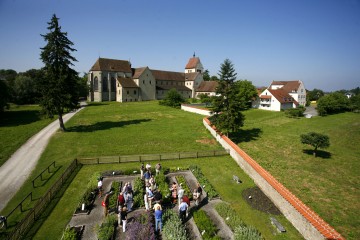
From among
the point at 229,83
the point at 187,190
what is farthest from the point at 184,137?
the point at 187,190

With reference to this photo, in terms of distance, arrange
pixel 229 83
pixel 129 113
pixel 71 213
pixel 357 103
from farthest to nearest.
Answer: pixel 357 103 < pixel 129 113 < pixel 229 83 < pixel 71 213

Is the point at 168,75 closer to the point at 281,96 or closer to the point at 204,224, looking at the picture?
the point at 281,96

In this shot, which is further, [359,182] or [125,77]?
[125,77]

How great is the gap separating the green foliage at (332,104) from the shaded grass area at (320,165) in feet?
37.7

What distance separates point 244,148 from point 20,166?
1023 inches

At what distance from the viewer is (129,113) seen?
50844 millimetres

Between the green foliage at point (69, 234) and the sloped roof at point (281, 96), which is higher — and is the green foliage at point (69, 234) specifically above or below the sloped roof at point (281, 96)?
below

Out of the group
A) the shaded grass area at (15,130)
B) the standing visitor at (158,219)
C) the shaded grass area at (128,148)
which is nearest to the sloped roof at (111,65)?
the shaded grass area at (128,148)

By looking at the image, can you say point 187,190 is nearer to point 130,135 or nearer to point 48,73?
point 130,135

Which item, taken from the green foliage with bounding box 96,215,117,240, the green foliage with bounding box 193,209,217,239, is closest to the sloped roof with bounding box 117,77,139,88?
the green foliage with bounding box 96,215,117,240

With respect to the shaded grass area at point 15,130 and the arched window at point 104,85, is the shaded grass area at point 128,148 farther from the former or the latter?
the arched window at point 104,85

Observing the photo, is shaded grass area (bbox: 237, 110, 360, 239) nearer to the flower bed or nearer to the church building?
the flower bed

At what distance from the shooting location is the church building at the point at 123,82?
70.9 m

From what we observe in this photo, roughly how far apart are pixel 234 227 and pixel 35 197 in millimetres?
14933
